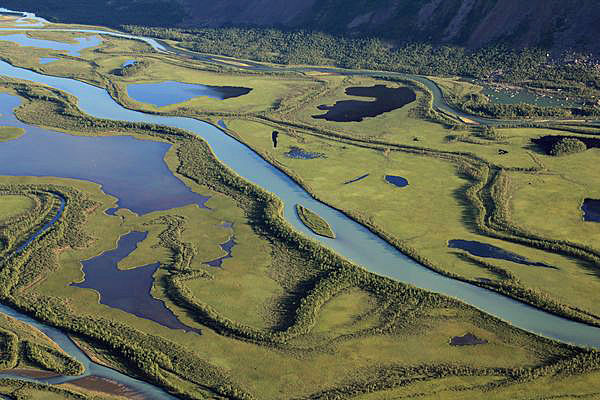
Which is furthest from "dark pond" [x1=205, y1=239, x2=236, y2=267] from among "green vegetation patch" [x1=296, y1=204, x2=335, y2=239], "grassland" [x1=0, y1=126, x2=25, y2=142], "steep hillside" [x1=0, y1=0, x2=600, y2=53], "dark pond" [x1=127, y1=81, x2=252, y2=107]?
"steep hillside" [x1=0, y1=0, x2=600, y2=53]

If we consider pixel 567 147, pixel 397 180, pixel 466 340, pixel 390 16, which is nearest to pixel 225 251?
pixel 466 340

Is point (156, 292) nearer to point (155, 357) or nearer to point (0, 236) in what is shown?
point (155, 357)

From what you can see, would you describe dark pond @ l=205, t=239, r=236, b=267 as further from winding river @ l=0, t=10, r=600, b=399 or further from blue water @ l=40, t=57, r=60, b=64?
blue water @ l=40, t=57, r=60, b=64

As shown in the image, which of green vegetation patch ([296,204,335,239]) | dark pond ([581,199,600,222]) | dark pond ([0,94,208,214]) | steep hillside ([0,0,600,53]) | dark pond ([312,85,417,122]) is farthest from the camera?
steep hillside ([0,0,600,53])

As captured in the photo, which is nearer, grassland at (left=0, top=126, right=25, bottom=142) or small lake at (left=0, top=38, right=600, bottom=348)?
small lake at (left=0, top=38, right=600, bottom=348)

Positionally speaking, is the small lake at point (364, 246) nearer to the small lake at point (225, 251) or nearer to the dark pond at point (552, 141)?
the small lake at point (225, 251)

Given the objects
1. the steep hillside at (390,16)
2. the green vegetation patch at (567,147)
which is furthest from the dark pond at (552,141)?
the steep hillside at (390,16)

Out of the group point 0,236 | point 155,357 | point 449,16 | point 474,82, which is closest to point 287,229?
point 155,357
